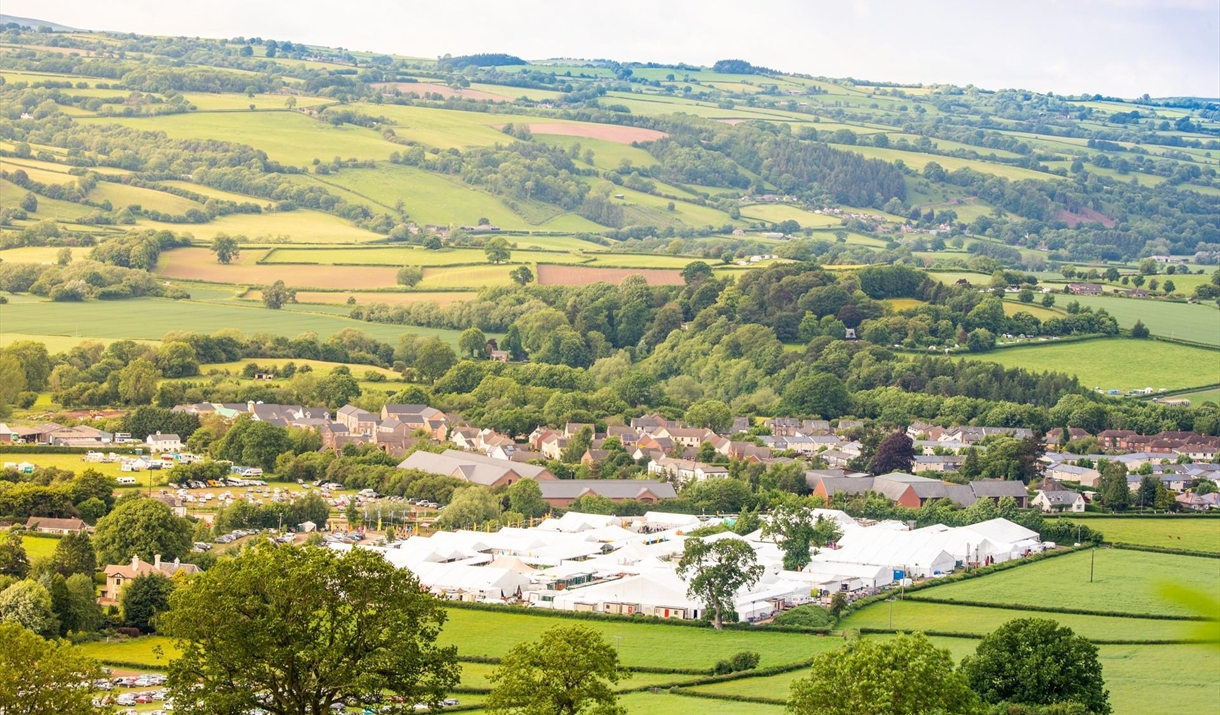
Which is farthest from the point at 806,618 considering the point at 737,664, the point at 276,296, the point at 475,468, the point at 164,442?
the point at 276,296

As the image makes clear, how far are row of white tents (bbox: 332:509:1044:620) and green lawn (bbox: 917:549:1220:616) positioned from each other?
80.6 inches

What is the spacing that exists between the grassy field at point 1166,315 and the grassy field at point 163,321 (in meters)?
35.6

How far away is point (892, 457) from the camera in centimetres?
6712

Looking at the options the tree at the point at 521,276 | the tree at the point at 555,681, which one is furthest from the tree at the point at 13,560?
the tree at the point at 521,276

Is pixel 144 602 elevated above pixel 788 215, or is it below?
below

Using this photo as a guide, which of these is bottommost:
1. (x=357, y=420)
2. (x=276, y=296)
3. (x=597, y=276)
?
(x=357, y=420)

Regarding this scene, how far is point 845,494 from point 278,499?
64.5 feet

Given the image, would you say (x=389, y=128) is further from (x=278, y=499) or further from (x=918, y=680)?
(x=918, y=680)

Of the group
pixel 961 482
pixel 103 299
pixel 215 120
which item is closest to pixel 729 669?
pixel 961 482

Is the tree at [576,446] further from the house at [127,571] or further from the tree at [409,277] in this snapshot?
the tree at [409,277]

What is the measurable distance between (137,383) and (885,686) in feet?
182

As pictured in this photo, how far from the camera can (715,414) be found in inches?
2987

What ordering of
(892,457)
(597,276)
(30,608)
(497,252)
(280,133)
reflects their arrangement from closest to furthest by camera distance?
(30,608) → (892,457) → (597,276) → (497,252) → (280,133)

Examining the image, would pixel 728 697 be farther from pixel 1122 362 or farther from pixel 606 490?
pixel 1122 362
